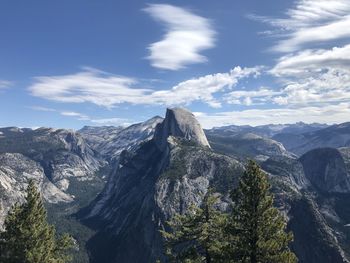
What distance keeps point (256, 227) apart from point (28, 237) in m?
27.1

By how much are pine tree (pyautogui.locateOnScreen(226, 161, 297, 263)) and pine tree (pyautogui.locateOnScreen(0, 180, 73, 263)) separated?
75.0ft

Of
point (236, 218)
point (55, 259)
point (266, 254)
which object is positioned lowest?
point (55, 259)

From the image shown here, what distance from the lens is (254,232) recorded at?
133 feet

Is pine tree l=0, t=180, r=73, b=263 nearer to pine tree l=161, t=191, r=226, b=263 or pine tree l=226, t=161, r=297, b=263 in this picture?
pine tree l=161, t=191, r=226, b=263

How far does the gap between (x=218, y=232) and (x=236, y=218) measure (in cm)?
255

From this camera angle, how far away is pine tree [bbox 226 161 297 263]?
39.9 m

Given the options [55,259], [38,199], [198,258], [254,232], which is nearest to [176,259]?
[198,258]

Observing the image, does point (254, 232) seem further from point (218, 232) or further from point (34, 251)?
point (34, 251)

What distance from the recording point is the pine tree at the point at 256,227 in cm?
3994

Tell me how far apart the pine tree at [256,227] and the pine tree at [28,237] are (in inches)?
901

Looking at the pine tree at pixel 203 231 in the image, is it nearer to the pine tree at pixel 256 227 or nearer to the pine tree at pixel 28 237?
the pine tree at pixel 256 227

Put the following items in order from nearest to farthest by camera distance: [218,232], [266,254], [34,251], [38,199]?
[266,254]
[218,232]
[34,251]
[38,199]

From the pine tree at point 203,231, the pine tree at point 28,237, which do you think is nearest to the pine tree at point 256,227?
the pine tree at point 203,231

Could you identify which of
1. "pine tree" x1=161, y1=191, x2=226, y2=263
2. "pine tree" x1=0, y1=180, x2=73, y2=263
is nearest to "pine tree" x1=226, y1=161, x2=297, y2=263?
"pine tree" x1=161, y1=191, x2=226, y2=263
